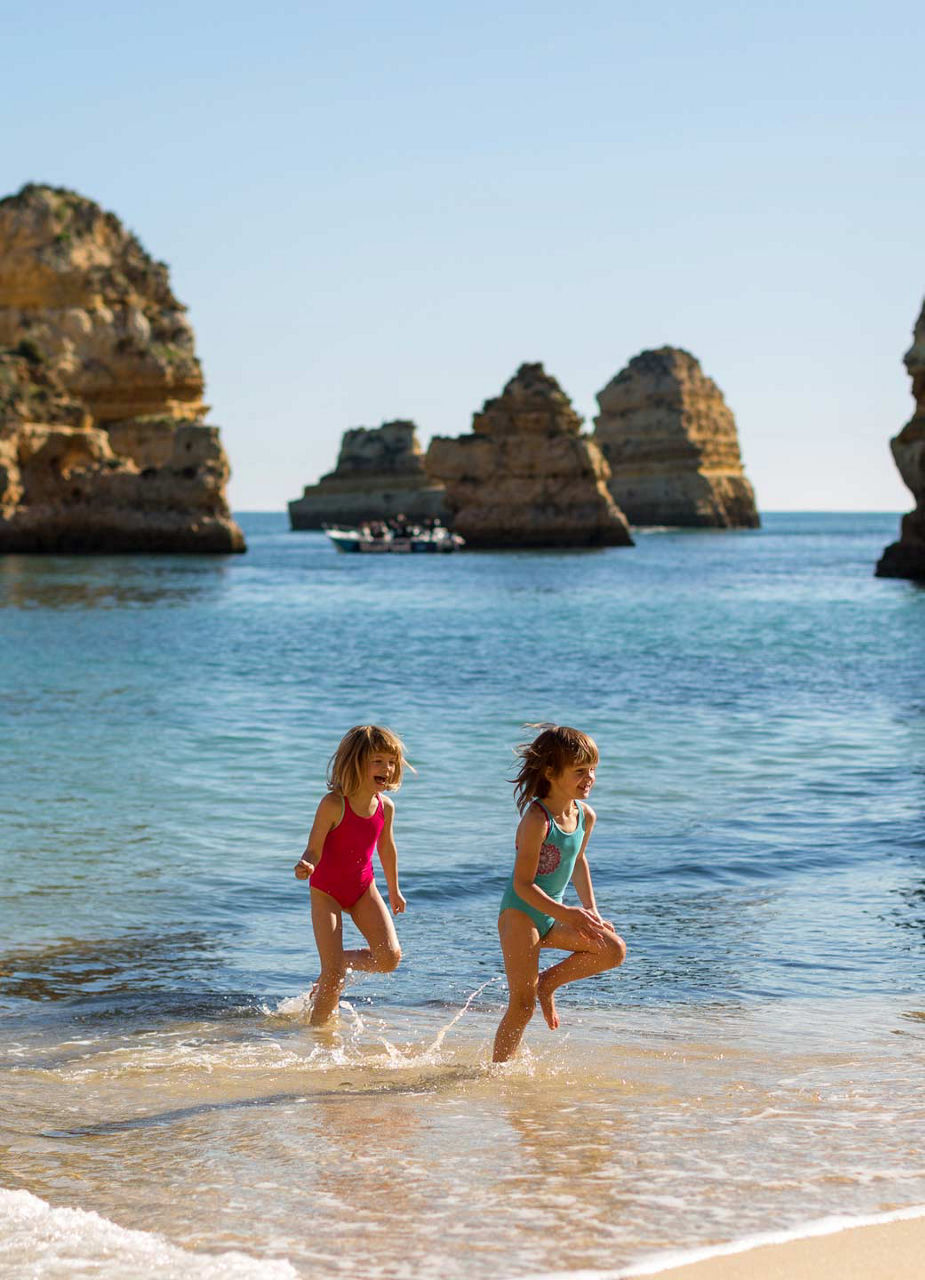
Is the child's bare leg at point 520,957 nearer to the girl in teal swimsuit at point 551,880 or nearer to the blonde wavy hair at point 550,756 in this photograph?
the girl in teal swimsuit at point 551,880

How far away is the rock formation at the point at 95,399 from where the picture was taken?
7206 cm

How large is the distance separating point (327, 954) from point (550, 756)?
1.70 meters

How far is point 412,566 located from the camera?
280ft

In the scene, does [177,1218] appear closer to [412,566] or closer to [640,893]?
[640,893]

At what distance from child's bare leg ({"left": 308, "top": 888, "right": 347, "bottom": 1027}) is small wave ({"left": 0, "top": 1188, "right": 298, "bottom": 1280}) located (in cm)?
210

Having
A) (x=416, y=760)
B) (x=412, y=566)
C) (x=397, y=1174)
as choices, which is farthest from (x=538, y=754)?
(x=412, y=566)

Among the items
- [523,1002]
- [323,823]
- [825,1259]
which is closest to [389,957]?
[323,823]

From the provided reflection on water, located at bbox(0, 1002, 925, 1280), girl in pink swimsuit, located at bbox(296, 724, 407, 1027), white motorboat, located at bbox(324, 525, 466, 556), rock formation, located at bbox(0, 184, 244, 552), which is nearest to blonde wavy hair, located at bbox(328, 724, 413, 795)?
girl in pink swimsuit, located at bbox(296, 724, 407, 1027)

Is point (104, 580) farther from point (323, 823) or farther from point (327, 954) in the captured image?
point (323, 823)

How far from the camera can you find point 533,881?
536 centimetres

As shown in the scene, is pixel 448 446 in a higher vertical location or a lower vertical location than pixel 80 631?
higher

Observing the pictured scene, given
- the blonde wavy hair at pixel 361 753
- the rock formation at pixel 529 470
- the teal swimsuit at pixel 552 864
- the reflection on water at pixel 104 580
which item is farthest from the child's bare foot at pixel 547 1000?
the rock formation at pixel 529 470

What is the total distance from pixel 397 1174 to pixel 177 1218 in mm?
703

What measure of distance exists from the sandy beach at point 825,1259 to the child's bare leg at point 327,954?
2640mm
